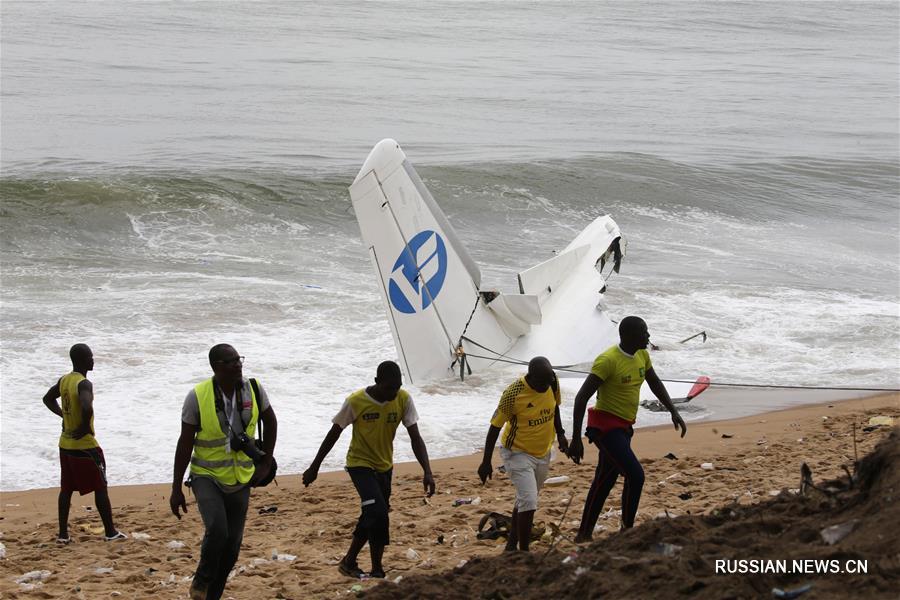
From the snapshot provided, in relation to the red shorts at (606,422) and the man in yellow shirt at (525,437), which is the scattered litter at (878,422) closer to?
the red shorts at (606,422)

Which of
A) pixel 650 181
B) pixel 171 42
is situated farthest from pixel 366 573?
pixel 171 42

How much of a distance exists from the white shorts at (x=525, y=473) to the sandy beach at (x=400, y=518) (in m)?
0.23

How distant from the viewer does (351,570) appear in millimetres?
6117

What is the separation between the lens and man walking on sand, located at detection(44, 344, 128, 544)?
693 centimetres

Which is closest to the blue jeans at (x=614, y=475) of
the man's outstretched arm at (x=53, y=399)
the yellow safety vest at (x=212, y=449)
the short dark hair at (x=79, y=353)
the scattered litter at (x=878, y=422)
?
the yellow safety vest at (x=212, y=449)

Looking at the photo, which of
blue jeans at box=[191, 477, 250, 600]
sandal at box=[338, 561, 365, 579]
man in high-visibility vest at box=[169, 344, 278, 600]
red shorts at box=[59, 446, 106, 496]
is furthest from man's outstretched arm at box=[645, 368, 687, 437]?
red shorts at box=[59, 446, 106, 496]

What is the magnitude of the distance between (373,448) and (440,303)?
391cm

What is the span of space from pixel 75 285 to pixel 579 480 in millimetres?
11650

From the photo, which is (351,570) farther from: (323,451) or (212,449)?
(212,449)

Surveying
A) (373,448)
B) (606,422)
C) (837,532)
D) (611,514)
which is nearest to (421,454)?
(373,448)

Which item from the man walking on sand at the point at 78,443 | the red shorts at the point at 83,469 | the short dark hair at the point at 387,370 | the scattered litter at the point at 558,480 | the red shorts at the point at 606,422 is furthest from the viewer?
the scattered litter at the point at 558,480

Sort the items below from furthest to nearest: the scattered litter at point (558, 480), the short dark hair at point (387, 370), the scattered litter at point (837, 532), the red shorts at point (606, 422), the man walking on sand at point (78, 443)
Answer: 1. the scattered litter at point (558, 480)
2. the man walking on sand at point (78, 443)
3. the red shorts at point (606, 422)
4. the short dark hair at point (387, 370)
5. the scattered litter at point (837, 532)

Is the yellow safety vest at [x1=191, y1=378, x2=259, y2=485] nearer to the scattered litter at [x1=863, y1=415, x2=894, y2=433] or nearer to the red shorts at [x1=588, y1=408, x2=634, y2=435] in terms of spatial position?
the red shorts at [x1=588, y1=408, x2=634, y2=435]

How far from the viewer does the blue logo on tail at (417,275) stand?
9.77 m
